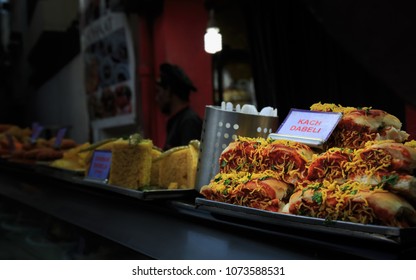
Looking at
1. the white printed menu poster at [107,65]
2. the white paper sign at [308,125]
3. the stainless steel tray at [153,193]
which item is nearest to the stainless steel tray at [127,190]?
Answer: the stainless steel tray at [153,193]

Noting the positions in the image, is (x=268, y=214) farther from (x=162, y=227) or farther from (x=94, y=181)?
(x=94, y=181)

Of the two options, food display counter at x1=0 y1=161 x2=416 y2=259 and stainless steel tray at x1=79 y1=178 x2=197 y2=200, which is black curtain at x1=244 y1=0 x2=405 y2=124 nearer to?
stainless steel tray at x1=79 y1=178 x2=197 y2=200

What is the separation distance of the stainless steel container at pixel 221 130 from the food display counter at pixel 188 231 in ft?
0.40

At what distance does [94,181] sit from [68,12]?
4.96 meters

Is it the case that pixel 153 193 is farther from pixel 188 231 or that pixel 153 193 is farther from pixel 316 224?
pixel 316 224

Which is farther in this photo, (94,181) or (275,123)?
(94,181)

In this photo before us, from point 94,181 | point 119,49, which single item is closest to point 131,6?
point 119,49

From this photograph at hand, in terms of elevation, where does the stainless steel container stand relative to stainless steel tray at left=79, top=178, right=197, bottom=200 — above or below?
above

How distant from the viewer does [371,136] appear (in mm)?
1110

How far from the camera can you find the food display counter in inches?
34.4

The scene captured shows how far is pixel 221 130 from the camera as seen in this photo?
143cm

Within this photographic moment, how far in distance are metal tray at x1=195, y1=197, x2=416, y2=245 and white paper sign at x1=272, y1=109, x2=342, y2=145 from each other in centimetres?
24

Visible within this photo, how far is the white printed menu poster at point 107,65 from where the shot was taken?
4.65 meters

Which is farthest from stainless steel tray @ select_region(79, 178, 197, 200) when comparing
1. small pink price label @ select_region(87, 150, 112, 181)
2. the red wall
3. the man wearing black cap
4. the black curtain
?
the red wall
